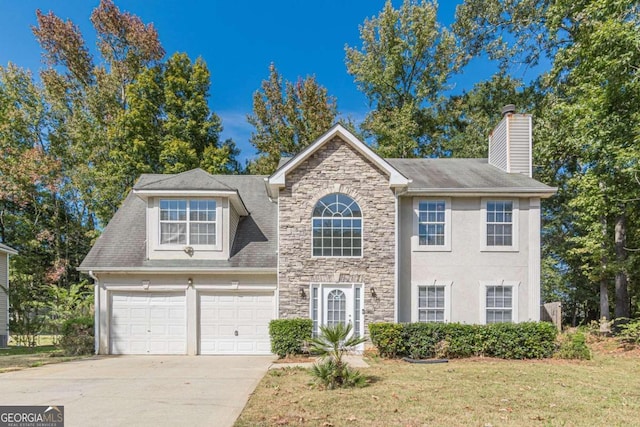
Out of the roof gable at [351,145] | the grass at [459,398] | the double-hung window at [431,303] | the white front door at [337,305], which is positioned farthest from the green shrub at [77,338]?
the double-hung window at [431,303]

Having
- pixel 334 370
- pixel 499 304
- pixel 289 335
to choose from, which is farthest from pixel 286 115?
pixel 334 370

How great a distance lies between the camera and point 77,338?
12469 mm

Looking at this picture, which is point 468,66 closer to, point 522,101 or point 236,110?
point 522,101

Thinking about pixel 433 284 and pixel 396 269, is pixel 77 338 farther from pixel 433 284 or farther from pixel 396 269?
pixel 433 284

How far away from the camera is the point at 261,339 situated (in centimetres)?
1261

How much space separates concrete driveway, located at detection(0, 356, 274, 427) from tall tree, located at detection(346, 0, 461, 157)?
1782 centimetres

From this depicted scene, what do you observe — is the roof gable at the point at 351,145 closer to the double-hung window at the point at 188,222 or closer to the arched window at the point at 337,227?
the arched window at the point at 337,227

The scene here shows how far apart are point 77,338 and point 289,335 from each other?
23.3 feet

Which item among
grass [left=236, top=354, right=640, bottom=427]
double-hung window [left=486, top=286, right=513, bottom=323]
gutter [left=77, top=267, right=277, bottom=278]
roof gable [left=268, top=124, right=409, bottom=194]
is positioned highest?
roof gable [left=268, top=124, right=409, bottom=194]

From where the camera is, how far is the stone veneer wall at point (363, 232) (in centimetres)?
1204

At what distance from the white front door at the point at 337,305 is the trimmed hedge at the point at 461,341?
112cm

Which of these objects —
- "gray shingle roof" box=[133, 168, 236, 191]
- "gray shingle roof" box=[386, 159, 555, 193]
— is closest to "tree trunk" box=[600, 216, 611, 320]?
"gray shingle roof" box=[386, 159, 555, 193]

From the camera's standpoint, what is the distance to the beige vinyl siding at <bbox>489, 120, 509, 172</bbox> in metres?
14.3

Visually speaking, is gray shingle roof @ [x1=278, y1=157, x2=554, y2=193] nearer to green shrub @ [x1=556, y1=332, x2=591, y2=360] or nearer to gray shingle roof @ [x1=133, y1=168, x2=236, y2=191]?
gray shingle roof @ [x1=133, y1=168, x2=236, y2=191]
